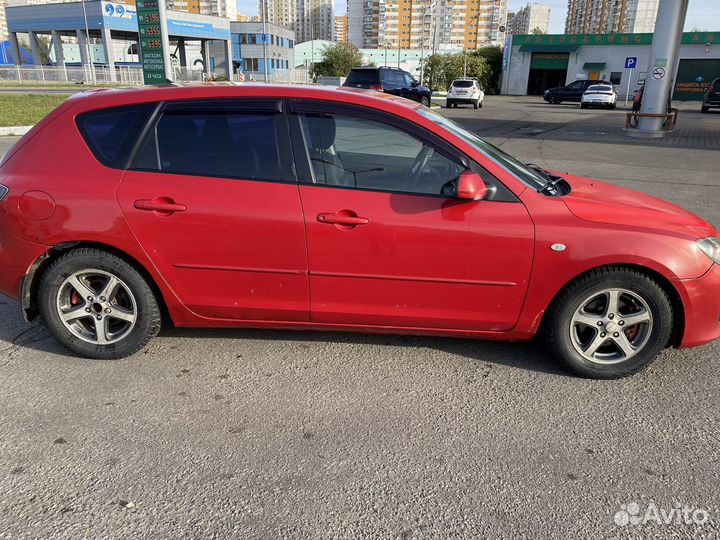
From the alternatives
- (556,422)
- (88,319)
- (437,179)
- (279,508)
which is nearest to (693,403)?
(556,422)

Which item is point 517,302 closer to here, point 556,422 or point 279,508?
point 556,422

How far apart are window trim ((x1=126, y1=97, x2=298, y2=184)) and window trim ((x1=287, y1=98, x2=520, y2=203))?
1.7 inches

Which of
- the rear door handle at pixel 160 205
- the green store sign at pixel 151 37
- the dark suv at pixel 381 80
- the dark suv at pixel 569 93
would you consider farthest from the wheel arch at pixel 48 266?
the dark suv at pixel 569 93

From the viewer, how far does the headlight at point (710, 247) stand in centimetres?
328

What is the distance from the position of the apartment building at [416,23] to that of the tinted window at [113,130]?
12923cm

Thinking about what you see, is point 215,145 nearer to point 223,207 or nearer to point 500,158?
point 223,207

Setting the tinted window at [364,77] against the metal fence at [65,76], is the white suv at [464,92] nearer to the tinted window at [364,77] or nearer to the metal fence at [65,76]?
the tinted window at [364,77]

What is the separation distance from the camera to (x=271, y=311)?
11.4ft

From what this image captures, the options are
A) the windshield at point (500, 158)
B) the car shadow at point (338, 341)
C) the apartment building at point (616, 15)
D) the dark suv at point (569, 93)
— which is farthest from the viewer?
the apartment building at point (616, 15)

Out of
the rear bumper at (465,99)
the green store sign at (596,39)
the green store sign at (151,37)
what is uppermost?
the green store sign at (596,39)

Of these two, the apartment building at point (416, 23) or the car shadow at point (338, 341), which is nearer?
the car shadow at point (338, 341)

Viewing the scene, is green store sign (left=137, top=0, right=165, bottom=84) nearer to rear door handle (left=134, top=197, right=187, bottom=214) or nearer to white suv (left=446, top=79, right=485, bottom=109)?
rear door handle (left=134, top=197, right=187, bottom=214)

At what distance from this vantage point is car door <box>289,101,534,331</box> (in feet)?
10.5

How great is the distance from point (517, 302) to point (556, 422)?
0.71 m
